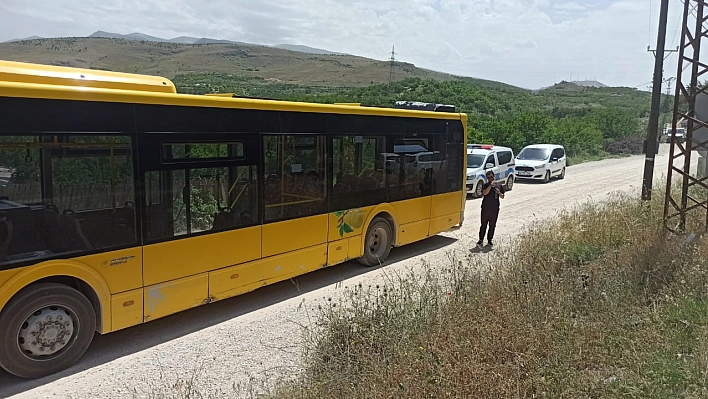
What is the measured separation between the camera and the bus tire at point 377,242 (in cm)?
998

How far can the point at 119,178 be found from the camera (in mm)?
6074

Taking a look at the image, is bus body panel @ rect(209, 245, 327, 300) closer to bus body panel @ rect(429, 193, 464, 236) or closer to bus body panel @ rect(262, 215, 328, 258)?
bus body panel @ rect(262, 215, 328, 258)

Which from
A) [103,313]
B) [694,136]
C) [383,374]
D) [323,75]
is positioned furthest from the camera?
[323,75]

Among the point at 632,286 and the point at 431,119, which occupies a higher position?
the point at 431,119

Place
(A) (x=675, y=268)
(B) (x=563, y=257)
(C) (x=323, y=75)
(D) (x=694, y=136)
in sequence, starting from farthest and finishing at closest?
1. (C) (x=323, y=75)
2. (D) (x=694, y=136)
3. (B) (x=563, y=257)
4. (A) (x=675, y=268)

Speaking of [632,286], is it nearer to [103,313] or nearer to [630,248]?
[630,248]

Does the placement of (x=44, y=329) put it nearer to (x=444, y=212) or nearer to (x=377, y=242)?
(x=377, y=242)

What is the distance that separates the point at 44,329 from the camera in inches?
221

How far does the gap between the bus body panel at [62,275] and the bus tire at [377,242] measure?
4.89 meters

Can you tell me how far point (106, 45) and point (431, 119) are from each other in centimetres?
12389

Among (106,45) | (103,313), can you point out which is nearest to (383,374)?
(103,313)

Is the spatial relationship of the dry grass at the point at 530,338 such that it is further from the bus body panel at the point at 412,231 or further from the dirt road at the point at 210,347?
the bus body panel at the point at 412,231

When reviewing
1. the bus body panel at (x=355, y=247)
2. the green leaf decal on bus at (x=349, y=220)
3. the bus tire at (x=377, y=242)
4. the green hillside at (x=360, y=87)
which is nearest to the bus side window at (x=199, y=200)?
the green leaf decal on bus at (x=349, y=220)

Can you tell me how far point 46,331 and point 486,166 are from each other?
16982 millimetres
